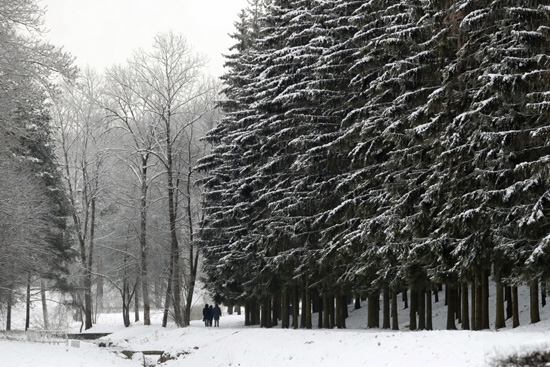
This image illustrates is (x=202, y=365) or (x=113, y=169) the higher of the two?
(x=113, y=169)

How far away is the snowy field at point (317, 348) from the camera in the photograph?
44.5ft

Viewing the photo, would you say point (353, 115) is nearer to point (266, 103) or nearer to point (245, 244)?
point (266, 103)

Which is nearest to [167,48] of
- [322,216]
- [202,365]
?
[322,216]

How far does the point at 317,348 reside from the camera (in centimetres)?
1928

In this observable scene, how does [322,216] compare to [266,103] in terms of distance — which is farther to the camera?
[266,103]

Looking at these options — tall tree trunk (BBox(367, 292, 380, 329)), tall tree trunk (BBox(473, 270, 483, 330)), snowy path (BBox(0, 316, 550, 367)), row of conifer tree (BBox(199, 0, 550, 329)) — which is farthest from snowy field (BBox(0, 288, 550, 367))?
row of conifer tree (BBox(199, 0, 550, 329))

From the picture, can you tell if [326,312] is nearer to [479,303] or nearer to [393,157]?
[479,303]

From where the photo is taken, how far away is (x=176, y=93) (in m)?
37.8

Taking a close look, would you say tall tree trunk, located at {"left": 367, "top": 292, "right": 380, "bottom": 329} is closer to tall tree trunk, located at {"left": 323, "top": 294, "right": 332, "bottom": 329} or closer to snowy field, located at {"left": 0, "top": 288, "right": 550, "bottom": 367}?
snowy field, located at {"left": 0, "top": 288, "right": 550, "bottom": 367}

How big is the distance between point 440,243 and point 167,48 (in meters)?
25.5

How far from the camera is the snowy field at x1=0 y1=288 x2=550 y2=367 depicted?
13.6 metres

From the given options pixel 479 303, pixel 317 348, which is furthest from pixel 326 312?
pixel 479 303

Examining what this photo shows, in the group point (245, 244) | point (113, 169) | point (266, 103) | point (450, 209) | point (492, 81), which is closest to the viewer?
point (492, 81)

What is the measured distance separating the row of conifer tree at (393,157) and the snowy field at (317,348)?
6.48 ft
